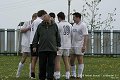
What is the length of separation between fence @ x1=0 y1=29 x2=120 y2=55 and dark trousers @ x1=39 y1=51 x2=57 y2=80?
24.2 metres

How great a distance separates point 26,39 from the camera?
15.2 m

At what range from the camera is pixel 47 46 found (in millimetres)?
12977

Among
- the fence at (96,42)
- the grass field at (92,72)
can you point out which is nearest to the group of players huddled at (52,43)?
the grass field at (92,72)

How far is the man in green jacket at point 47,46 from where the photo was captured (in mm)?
12984

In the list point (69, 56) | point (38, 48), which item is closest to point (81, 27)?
point (69, 56)

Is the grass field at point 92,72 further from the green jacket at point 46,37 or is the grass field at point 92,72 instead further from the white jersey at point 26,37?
the green jacket at point 46,37

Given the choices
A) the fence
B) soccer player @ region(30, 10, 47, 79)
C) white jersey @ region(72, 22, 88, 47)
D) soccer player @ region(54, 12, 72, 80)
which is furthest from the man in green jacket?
the fence

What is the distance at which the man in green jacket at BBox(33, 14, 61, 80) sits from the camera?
12984mm

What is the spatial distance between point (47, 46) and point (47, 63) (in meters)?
0.50

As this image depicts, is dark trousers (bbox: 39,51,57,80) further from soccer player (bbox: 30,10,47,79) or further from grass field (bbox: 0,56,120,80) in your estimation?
grass field (bbox: 0,56,120,80)

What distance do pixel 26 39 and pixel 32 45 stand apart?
165cm

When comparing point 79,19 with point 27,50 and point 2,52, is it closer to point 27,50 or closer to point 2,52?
point 27,50

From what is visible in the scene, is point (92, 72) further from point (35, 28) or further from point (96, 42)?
point (96, 42)

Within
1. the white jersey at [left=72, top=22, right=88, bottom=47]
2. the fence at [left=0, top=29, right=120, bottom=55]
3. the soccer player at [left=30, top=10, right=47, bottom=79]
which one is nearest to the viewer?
the soccer player at [left=30, top=10, right=47, bottom=79]
